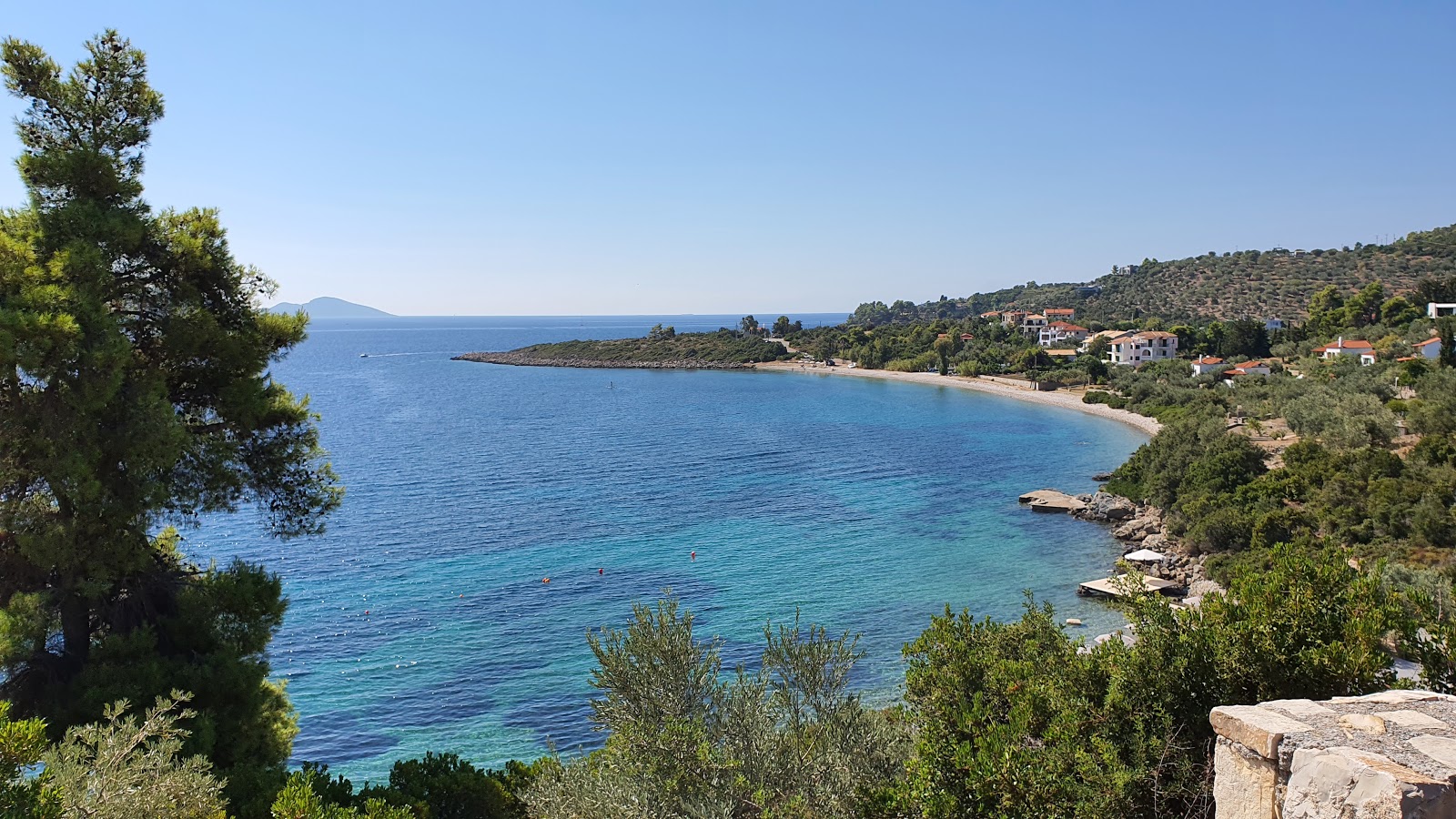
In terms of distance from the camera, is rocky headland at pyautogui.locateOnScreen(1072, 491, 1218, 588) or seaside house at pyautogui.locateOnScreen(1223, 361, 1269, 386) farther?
seaside house at pyautogui.locateOnScreen(1223, 361, 1269, 386)

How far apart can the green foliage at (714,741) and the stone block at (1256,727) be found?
10.4ft

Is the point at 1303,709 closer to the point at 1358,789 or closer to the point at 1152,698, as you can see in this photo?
the point at 1358,789

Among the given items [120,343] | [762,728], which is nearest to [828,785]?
[762,728]

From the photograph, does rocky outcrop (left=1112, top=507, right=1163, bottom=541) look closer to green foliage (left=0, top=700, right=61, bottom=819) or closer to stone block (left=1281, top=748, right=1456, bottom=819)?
stone block (left=1281, top=748, right=1456, bottom=819)

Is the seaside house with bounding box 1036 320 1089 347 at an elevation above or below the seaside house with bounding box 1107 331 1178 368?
above

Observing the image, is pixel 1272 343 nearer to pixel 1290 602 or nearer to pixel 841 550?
pixel 841 550

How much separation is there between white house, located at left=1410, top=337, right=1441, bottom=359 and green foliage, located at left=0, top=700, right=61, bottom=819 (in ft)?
217

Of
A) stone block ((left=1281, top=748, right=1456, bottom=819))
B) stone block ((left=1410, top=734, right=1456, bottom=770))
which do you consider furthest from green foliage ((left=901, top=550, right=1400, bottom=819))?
stone block ((left=1410, top=734, right=1456, bottom=770))

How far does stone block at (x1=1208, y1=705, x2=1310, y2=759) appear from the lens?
5332mm

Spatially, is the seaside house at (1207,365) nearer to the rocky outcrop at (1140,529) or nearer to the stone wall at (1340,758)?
the rocky outcrop at (1140,529)

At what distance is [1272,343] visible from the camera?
81250 mm

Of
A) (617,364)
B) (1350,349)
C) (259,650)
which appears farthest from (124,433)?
(617,364)

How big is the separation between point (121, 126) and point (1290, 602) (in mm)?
15333

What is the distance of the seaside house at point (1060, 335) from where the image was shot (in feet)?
366
